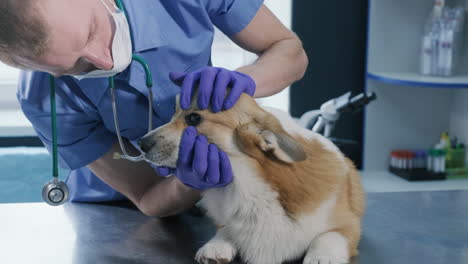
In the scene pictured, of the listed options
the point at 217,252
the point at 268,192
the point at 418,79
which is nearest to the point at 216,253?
the point at 217,252

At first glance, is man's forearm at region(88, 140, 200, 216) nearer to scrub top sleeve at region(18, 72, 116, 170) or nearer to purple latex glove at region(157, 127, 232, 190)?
scrub top sleeve at region(18, 72, 116, 170)

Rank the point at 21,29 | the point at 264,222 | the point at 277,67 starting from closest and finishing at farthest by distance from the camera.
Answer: the point at 21,29 → the point at 264,222 → the point at 277,67

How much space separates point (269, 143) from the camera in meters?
1.03

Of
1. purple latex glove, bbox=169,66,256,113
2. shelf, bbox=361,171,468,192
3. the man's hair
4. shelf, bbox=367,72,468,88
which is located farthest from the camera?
shelf, bbox=361,171,468,192

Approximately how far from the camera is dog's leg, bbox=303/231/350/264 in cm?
102

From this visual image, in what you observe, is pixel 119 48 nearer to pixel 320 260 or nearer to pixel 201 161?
pixel 201 161

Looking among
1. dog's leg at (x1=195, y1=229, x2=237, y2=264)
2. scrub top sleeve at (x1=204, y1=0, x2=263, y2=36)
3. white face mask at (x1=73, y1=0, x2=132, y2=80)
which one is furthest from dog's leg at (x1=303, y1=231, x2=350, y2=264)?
scrub top sleeve at (x1=204, y1=0, x2=263, y2=36)

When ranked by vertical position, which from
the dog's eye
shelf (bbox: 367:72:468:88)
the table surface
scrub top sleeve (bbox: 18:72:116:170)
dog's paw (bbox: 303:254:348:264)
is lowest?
shelf (bbox: 367:72:468:88)

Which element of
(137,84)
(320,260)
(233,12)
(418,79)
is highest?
(233,12)

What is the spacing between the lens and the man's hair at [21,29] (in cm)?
95

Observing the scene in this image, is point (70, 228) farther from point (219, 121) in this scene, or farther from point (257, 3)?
point (257, 3)

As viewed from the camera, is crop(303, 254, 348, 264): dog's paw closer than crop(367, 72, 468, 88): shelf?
Yes

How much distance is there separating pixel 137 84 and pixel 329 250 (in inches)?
20.9

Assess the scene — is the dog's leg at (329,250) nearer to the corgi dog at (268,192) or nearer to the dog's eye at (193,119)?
the corgi dog at (268,192)
